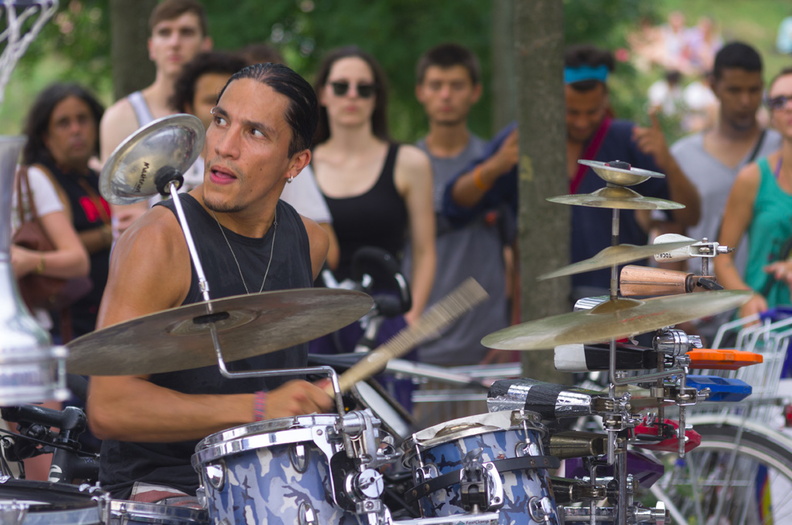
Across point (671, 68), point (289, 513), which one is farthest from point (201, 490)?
point (671, 68)

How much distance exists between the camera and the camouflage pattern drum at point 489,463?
114 inches

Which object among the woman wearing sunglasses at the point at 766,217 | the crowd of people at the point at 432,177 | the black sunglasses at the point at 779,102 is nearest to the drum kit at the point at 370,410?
the crowd of people at the point at 432,177

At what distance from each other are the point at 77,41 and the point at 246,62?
4.97 meters

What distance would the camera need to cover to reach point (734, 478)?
428 cm

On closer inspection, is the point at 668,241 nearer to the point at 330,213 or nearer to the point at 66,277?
the point at 330,213

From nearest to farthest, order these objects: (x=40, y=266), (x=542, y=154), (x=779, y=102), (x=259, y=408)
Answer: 1. (x=259, y=408)
2. (x=542, y=154)
3. (x=40, y=266)
4. (x=779, y=102)

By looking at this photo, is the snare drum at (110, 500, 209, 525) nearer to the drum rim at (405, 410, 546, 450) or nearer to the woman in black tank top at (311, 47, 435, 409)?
the drum rim at (405, 410, 546, 450)

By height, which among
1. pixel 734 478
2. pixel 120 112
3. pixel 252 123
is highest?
pixel 120 112

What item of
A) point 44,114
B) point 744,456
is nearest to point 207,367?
point 744,456

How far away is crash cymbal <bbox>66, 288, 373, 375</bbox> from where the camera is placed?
2514mm

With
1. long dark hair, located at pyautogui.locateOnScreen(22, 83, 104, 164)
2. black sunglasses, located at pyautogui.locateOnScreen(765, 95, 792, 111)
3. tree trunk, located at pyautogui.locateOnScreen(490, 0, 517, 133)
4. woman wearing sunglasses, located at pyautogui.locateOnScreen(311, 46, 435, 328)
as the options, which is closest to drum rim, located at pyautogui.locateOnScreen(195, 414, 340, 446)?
woman wearing sunglasses, located at pyautogui.locateOnScreen(311, 46, 435, 328)

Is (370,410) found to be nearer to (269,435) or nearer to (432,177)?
A: (269,435)

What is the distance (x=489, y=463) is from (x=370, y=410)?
35cm

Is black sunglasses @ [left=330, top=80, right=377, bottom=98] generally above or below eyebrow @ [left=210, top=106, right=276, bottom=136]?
above
